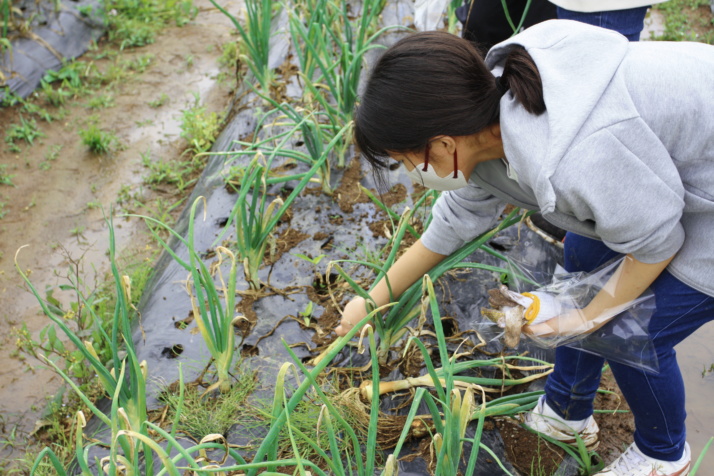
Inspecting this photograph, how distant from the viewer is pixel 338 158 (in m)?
2.67

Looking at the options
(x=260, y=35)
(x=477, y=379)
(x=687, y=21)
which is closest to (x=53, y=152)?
(x=260, y=35)

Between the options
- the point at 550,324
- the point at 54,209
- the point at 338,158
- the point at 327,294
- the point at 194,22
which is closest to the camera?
the point at 550,324

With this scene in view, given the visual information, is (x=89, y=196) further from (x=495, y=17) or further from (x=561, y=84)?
(x=561, y=84)

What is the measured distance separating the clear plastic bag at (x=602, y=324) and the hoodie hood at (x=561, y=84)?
346 millimetres

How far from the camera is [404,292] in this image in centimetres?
168

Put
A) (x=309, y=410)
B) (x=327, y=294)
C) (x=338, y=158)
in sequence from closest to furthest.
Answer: (x=309, y=410) < (x=327, y=294) < (x=338, y=158)

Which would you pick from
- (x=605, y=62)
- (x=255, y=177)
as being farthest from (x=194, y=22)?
(x=605, y=62)

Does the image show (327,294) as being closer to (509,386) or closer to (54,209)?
(509,386)

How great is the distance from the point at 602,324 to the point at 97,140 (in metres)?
2.97

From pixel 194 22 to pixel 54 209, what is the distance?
2.14m

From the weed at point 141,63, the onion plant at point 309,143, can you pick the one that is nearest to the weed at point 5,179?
the weed at point 141,63

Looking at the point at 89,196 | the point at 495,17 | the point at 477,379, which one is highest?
the point at 495,17

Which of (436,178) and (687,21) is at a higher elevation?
(436,178)

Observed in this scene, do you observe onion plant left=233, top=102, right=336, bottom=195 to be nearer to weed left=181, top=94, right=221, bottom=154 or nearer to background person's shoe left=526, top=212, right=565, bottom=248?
background person's shoe left=526, top=212, right=565, bottom=248
